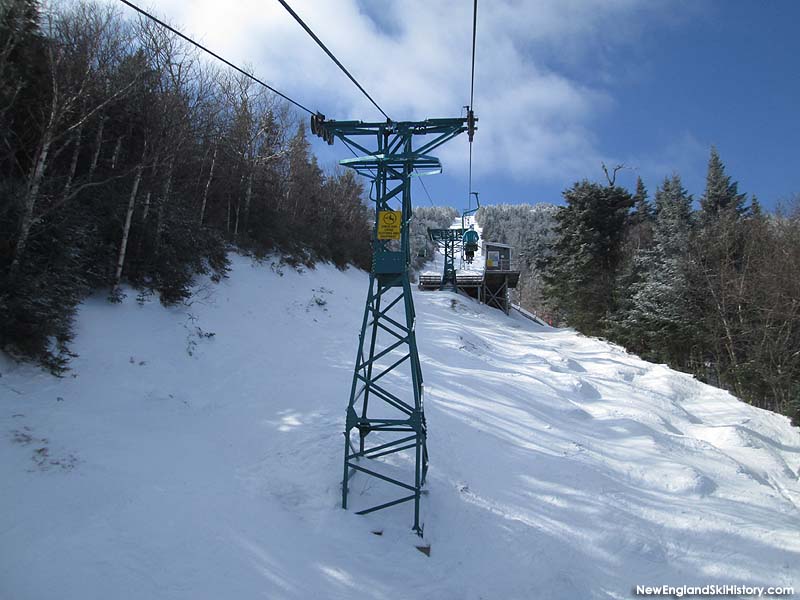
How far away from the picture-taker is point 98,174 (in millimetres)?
10820

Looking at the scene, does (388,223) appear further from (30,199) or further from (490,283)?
(490,283)

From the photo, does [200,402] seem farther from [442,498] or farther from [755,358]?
[755,358]

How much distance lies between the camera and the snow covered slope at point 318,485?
4477mm

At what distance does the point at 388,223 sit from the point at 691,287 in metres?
18.4

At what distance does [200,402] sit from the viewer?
322 inches

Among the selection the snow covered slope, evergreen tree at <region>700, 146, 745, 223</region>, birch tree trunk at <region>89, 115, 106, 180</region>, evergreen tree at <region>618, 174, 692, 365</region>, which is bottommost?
the snow covered slope

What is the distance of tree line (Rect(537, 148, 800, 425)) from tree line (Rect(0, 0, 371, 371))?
61.3 ft

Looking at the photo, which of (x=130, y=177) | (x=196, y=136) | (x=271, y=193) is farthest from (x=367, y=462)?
(x=271, y=193)

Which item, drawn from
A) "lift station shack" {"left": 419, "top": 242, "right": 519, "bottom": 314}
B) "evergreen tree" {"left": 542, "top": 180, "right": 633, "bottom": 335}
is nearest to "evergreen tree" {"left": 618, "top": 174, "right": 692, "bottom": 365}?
"evergreen tree" {"left": 542, "top": 180, "right": 633, "bottom": 335}

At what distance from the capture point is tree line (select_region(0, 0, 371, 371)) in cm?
699

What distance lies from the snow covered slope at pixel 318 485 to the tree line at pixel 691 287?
575 centimetres

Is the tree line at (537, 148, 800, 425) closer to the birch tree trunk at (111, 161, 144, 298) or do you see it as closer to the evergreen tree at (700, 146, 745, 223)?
the evergreen tree at (700, 146, 745, 223)

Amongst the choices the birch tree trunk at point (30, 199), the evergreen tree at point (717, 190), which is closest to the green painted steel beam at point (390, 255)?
the birch tree trunk at point (30, 199)

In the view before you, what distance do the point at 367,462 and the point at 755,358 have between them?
56.7 ft
